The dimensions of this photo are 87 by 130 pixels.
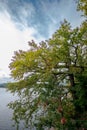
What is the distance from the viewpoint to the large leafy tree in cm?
2283

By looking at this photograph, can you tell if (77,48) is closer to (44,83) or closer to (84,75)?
(84,75)

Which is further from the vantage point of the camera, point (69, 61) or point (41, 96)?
point (69, 61)

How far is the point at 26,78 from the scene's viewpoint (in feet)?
86.6

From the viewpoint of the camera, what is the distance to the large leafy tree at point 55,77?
22.8m

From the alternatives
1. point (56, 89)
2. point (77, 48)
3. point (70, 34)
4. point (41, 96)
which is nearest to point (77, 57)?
point (77, 48)

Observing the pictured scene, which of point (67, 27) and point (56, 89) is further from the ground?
point (67, 27)

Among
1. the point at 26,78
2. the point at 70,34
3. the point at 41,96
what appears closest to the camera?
the point at 41,96

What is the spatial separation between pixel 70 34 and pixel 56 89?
6265 mm

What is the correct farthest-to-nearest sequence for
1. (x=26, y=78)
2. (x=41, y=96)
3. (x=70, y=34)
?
(x=26, y=78) < (x=70, y=34) < (x=41, y=96)

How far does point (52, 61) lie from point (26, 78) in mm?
3903

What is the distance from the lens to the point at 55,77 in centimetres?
2473

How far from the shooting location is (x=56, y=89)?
2266 cm

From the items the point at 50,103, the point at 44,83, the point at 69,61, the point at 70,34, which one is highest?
the point at 70,34

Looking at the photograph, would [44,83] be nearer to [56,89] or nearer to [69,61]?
[56,89]
